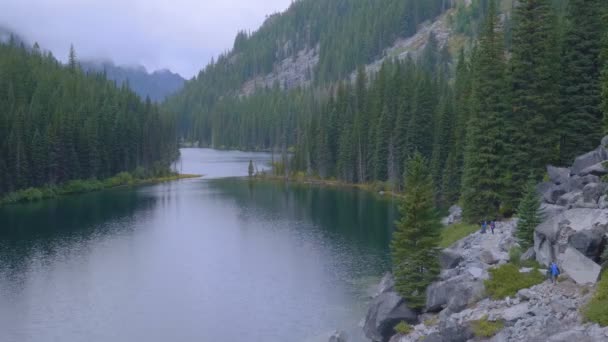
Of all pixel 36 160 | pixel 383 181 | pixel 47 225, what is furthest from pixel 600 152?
pixel 36 160

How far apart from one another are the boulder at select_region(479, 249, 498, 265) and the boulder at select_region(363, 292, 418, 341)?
5791 mm

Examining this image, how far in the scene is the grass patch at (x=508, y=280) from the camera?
102 feet

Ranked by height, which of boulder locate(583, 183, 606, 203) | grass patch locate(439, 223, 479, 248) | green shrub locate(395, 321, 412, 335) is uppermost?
boulder locate(583, 183, 606, 203)

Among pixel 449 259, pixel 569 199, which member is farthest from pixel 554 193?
pixel 449 259

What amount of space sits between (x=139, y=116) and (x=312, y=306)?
136521 mm

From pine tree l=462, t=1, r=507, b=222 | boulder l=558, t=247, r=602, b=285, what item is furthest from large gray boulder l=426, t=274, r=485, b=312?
pine tree l=462, t=1, r=507, b=222

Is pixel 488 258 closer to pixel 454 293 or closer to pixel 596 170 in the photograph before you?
pixel 454 293

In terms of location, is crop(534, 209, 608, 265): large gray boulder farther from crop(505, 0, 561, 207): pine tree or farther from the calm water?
crop(505, 0, 561, 207): pine tree

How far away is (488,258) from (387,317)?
759cm

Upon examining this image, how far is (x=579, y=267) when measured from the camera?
94.9 feet

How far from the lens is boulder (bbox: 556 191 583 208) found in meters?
35.7

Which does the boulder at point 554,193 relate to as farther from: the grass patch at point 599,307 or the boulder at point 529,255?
the grass patch at point 599,307

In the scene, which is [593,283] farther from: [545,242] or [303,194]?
[303,194]

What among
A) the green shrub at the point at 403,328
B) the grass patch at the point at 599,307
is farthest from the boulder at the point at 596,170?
the green shrub at the point at 403,328
